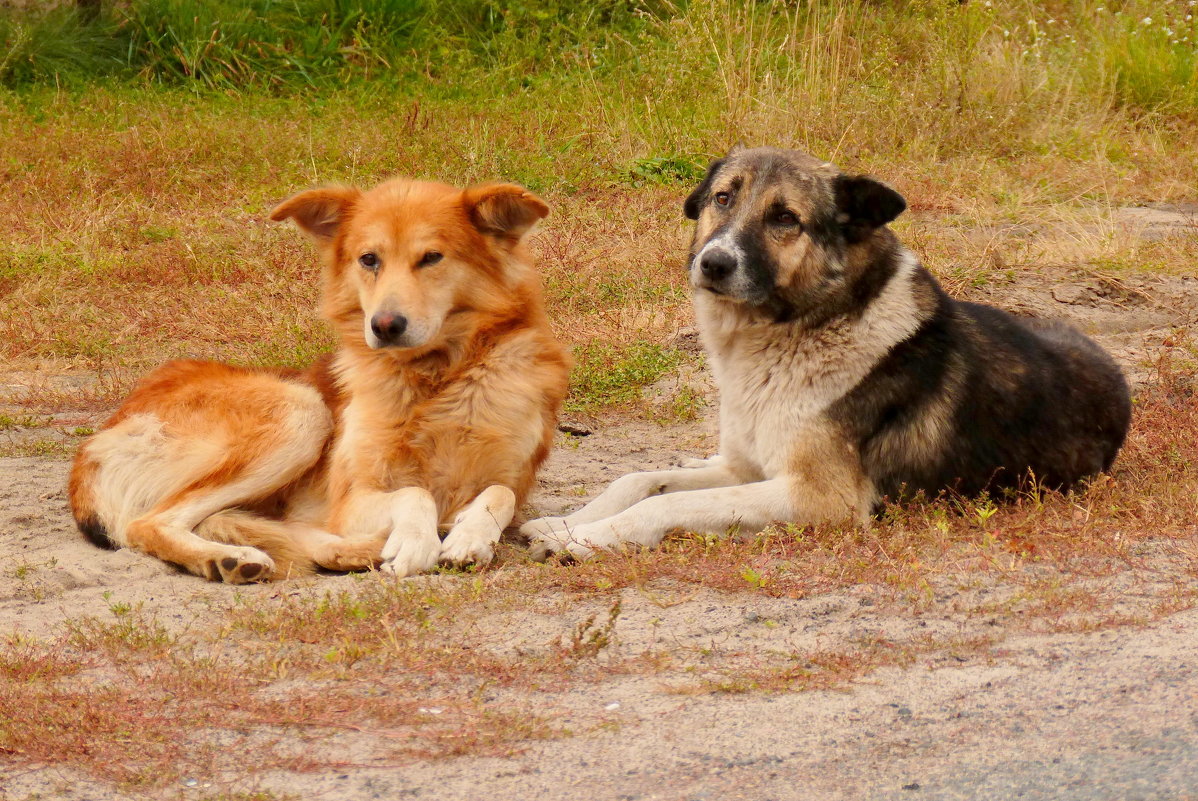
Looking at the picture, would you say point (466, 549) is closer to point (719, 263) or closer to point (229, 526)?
point (229, 526)

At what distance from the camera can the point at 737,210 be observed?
520 centimetres

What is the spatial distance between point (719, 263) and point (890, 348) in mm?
760

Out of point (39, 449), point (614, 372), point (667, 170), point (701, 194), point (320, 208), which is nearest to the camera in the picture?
point (320, 208)

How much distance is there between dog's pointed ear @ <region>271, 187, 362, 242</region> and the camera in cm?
534

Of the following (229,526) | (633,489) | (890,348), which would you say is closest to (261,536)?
(229,526)

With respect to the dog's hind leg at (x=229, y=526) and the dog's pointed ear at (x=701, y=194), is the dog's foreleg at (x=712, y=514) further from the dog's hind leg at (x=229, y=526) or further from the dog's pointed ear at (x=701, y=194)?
the dog's pointed ear at (x=701, y=194)

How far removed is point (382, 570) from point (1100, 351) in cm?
330

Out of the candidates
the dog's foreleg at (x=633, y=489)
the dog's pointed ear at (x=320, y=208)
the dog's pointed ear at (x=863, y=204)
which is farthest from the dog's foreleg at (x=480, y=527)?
the dog's pointed ear at (x=863, y=204)

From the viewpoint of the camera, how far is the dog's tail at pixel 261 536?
502cm

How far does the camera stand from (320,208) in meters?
5.41

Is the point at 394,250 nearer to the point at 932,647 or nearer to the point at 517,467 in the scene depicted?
the point at 517,467

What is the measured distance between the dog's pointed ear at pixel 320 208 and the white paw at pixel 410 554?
1.41 meters

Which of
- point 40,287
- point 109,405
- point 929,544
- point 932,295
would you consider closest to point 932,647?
point 929,544

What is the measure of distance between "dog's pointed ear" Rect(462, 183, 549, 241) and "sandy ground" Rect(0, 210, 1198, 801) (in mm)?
1736
